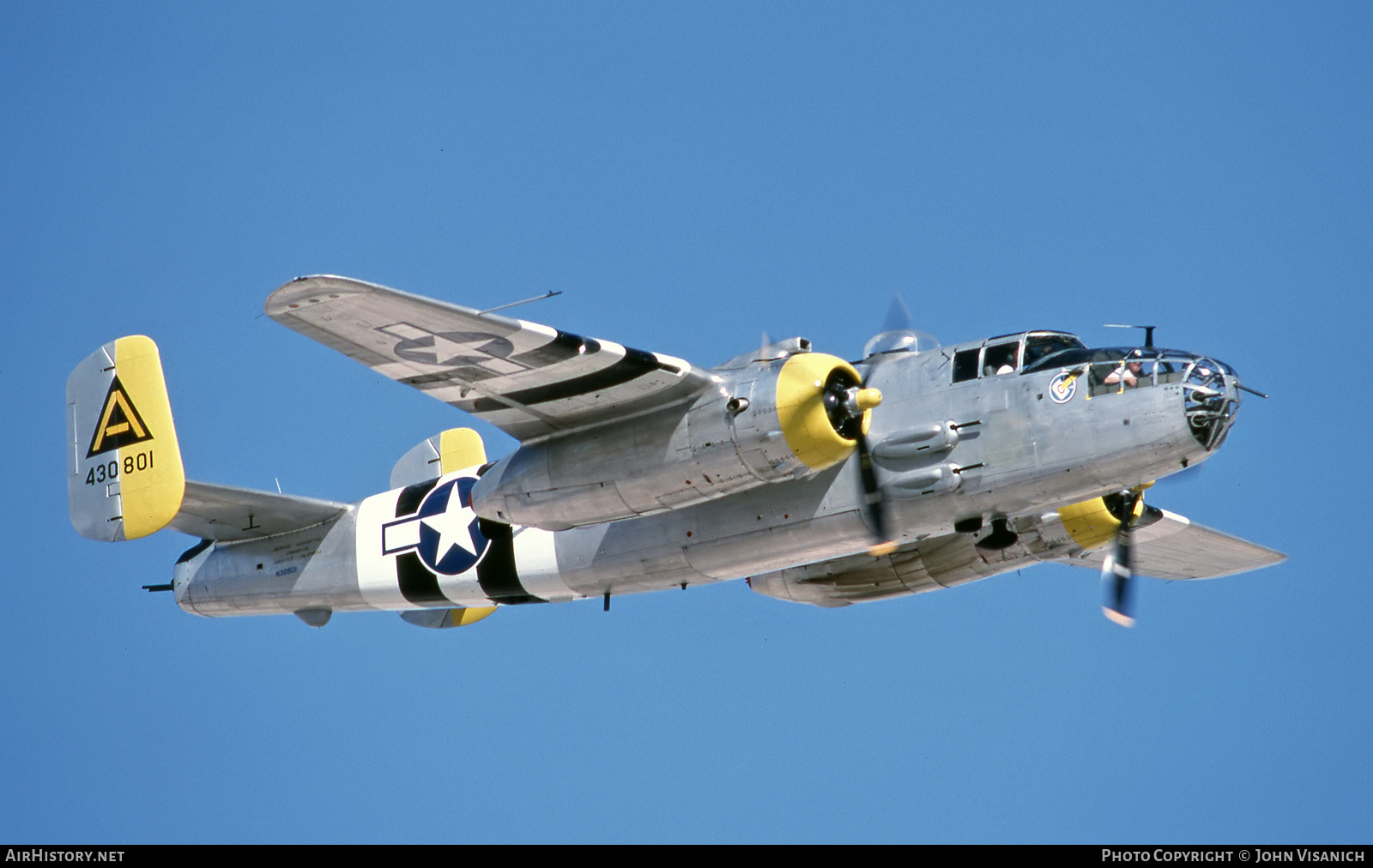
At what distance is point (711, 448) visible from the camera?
1611 centimetres

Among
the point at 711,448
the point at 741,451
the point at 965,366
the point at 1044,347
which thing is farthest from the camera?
the point at 965,366

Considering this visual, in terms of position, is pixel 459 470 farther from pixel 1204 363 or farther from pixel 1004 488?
pixel 1204 363

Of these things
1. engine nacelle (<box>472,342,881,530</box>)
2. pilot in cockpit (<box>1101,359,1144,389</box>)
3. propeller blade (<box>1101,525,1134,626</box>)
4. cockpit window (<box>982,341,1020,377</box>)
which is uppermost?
cockpit window (<box>982,341,1020,377</box>)

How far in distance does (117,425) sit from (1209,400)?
42.0 ft

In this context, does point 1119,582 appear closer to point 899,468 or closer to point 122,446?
point 899,468

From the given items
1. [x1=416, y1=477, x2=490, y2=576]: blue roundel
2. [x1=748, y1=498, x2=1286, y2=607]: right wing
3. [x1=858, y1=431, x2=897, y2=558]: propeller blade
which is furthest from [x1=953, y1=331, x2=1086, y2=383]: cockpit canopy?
[x1=416, y1=477, x2=490, y2=576]: blue roundel

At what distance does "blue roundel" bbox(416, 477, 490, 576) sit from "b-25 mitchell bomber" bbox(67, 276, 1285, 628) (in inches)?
1.0

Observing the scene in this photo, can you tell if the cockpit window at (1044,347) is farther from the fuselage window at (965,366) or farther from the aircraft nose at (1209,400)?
the aircraft nose at (1209,400)

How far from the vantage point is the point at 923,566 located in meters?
19.3

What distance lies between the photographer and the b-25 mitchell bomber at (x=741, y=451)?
51.5 feet

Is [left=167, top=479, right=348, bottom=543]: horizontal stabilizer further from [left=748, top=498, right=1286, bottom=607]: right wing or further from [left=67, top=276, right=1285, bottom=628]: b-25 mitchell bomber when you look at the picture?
[left=748, top=498, right=1286, bottom=607]: right wing

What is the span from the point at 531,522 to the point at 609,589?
1972 millimetres

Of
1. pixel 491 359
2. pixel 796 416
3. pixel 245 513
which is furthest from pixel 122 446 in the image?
pixel 796 416

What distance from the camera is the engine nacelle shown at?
15.9 metres
